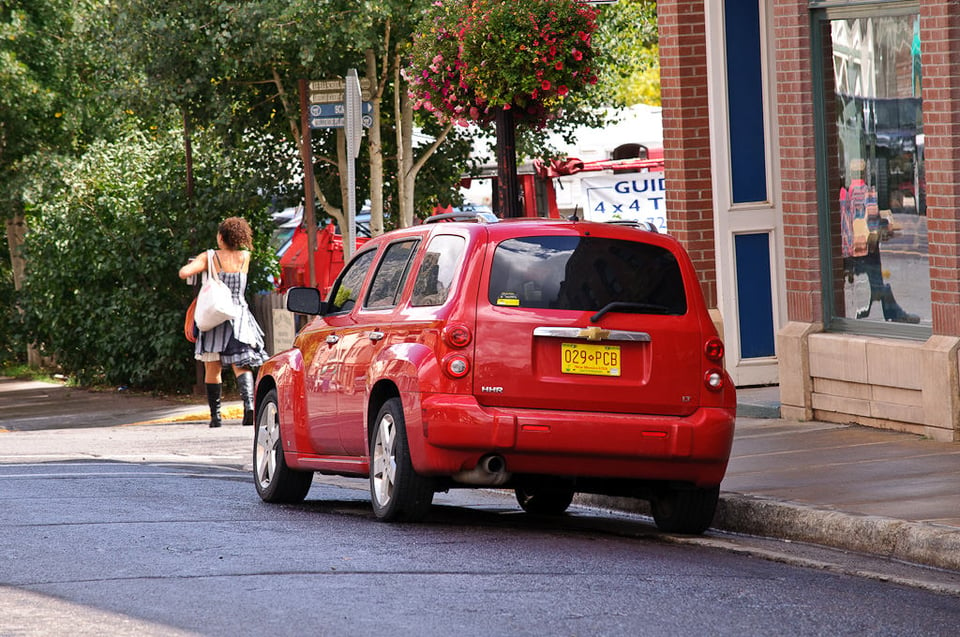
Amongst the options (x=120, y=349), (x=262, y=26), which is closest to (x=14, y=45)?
(x=120, y=349)

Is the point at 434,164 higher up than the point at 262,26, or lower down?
lower down

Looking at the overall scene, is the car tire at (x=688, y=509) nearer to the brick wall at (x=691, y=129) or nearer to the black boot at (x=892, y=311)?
the black boot at (x=892, y=311)

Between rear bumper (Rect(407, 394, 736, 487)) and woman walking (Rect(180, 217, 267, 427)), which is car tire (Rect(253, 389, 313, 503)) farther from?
woman walking (Rect(180, 217, 267, 427))

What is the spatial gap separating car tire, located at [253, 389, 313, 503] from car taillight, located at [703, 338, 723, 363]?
292 centimetres

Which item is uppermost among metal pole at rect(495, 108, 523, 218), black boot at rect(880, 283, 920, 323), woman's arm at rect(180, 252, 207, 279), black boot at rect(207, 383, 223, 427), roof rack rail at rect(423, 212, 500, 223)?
metal pole at rect(495, 108, 523, 218)

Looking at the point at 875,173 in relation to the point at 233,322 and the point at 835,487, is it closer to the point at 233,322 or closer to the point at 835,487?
the point at 835,487

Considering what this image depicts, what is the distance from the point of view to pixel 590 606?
268 inches

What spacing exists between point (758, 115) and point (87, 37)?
11420 millimetres

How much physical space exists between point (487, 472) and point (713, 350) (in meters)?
1.35

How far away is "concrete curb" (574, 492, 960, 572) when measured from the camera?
27.5 ft

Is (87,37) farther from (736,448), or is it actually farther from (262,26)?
(736,448)

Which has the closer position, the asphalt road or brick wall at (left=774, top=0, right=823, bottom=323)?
the asphalt road

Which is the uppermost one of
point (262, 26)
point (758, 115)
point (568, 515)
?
point (262, 26)

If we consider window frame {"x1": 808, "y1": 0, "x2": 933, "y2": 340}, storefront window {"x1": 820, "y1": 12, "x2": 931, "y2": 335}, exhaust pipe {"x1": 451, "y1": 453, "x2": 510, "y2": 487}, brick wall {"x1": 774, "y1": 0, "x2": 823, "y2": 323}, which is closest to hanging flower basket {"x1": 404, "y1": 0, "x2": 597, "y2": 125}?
brick wall {"x1": 774, "y1": 0, "x2": 823, "y2": 323}
